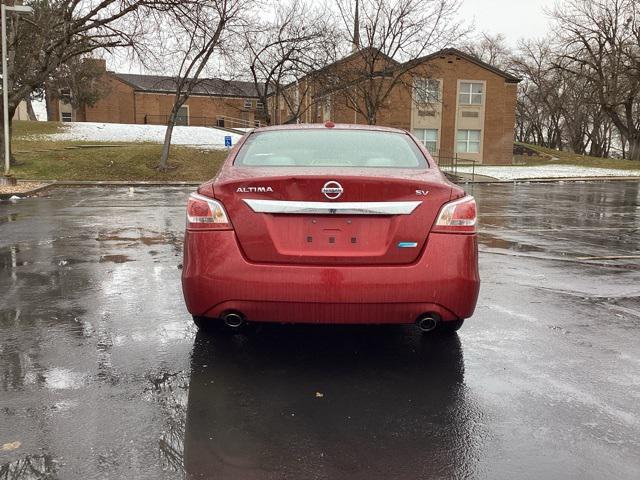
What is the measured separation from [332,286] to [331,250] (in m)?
0.21

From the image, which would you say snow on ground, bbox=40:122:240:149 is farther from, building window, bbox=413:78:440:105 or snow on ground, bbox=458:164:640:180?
snow on ground, bbox=458:164:640:180

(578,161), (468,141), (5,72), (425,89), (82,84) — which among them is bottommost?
(578,161)

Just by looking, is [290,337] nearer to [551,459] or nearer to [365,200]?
[365,200]

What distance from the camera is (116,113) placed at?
6347 cm

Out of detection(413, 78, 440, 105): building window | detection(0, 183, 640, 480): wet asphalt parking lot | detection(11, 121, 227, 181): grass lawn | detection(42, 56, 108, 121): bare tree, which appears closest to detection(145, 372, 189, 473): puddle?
detection(0, 183, 640, 480): wet asphalt parking lot

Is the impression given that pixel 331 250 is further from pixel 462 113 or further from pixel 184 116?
pixel 184 116

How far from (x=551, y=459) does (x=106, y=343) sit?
3.03m

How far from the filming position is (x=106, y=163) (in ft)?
90.7

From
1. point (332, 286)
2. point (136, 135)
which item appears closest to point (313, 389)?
point (332, 286)

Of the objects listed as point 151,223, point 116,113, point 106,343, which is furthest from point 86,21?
point 116,113

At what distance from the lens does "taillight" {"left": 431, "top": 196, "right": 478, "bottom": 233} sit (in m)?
3.56

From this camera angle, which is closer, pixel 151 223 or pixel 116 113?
pixel 151 223

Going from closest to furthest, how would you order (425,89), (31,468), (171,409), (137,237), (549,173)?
(31,468) → (171,409) → (137,237) → (549,173) → (425,89)

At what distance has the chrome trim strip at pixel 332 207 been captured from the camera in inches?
135
